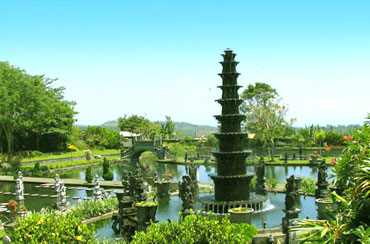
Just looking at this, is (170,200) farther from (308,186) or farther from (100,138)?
(100,138)

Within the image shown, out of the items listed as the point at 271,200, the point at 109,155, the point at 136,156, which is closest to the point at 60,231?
the point at 271,200

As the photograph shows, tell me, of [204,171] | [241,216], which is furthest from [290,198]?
[204,171]

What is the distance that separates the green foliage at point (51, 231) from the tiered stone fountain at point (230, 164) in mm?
10526

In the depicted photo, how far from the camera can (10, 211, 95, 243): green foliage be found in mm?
11562

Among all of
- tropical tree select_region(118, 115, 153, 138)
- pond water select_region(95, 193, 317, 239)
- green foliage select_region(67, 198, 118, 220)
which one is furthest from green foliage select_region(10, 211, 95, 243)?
tropical tree select_region(118, 115, 153, 138)

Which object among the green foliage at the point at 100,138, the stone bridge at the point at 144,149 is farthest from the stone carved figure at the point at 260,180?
the green foliage at the point at 100,138

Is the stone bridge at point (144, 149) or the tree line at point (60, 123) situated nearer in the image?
the tree line at point (60, 123)

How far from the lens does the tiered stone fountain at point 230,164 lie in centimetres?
2147

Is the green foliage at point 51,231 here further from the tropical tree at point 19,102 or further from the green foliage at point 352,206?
the tropical tree at point 19,102

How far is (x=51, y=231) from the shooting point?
1175cm

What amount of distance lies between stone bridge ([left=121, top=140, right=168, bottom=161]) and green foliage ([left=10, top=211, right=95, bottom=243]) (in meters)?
48.3

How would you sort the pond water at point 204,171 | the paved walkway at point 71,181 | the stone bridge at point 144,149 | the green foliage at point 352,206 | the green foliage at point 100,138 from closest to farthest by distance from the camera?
the green foliage at point 352,206 → the paved walkway at point 71,181 → the pond water at point 204,171 → the stone bridge at point 144,149 → the green foliage at point 100,138

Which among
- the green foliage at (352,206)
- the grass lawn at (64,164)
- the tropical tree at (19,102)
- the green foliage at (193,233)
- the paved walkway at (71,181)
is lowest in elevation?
the paved walkway at (71,181)

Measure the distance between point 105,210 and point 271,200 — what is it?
10.6 metres
